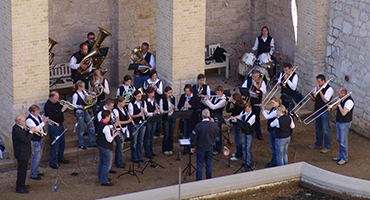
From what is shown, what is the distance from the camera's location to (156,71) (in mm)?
15930

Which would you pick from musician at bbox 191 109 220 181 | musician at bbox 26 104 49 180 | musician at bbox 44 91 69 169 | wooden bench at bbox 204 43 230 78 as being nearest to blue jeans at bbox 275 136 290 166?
musician at bbox 191 109 220 181

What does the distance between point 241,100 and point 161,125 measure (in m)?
2.41

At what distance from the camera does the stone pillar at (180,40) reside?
15211 mm

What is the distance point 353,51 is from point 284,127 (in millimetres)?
3904

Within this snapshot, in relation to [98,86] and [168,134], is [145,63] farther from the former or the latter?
[168,134]

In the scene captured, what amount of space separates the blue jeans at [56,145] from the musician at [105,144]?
1.24 meters

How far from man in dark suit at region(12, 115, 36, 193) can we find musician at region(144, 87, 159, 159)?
263cm

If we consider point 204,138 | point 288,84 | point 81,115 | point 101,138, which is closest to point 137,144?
point 81,115

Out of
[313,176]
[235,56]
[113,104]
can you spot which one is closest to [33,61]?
[113,104]

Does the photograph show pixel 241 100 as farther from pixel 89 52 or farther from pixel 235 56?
pixel 235 56

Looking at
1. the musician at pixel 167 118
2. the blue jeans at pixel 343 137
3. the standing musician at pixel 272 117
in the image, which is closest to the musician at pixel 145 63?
the musician at pixel 167 118

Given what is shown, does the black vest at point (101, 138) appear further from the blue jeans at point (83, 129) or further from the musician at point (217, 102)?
the musician at point (217, 102)

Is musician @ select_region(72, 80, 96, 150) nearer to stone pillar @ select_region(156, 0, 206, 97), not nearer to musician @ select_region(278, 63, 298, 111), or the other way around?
stone pillar @ select_region(156, 0, 206, 97)

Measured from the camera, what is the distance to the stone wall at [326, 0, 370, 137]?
15.8 m
